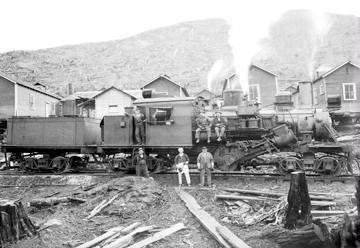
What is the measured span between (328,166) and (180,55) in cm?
7408

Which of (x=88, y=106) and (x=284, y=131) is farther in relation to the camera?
(x=88, y=106)

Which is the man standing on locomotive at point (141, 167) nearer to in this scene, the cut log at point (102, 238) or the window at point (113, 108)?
the cut log at point (102, 238)

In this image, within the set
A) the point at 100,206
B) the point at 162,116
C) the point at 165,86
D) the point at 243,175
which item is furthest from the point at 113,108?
the point at 100,206

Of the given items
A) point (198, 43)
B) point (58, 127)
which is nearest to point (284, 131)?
point (58, 127)

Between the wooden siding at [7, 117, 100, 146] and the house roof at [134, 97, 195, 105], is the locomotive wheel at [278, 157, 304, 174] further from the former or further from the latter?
the wooden siding at [7, 117, 100, 146]

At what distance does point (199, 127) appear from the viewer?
12.5 metres

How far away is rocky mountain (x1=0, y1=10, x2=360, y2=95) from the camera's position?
6450 cm

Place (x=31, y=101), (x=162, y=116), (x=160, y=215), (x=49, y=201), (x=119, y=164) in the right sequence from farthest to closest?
(x=31, y=101) → (x=119, y=164) → (x=162, y=116) → (x=49, y=201) → (x=160, y=215)

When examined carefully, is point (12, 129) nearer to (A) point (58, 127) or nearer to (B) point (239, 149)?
(A) point (58, 127)

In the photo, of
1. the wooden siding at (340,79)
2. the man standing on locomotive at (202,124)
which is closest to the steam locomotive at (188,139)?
the man standing on locomotive at (202,124)

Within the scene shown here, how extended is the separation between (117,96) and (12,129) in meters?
16.8

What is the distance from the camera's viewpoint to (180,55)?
83188 millimetres

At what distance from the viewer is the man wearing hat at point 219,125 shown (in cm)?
1197

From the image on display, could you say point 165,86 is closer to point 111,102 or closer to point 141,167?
point 111,102
